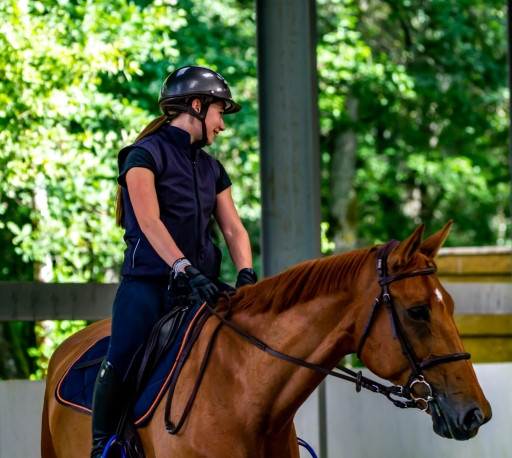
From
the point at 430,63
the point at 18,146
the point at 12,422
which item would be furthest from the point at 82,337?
the point at 430,63

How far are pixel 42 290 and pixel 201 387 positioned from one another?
261cm

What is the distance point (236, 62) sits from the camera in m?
11.1

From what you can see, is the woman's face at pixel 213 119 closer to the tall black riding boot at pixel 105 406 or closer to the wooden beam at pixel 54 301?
the tall black riding boot at pixel 105 406

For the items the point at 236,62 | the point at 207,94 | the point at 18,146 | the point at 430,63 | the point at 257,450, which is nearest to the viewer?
the point at 257,450

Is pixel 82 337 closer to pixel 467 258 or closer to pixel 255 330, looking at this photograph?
pixel 255 330

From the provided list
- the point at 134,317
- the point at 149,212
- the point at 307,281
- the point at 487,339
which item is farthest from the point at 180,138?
the point at 487,339

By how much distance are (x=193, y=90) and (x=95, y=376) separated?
131cm

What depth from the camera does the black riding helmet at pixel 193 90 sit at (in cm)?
364

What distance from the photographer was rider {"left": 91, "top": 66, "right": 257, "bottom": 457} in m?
3.46

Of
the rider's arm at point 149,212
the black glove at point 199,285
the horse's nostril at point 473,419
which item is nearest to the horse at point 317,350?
the horse's nostril at point 473,419

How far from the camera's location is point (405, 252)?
302cm

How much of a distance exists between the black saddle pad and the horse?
0.19 feet

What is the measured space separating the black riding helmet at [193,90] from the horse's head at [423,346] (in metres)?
1.08

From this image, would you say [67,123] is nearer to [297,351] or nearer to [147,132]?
[147,132]
